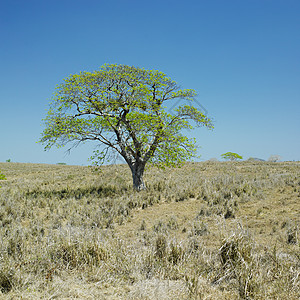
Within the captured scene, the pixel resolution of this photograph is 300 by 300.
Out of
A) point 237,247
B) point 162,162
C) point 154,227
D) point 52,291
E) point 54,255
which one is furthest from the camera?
point 162,162

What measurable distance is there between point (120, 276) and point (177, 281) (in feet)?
3.18

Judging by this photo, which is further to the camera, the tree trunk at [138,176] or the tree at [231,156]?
the tree at [231,156]

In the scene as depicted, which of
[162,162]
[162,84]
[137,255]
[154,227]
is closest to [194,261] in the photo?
[137,255]

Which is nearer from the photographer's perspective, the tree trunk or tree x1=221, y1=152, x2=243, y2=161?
the tree trunk

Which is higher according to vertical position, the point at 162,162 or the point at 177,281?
the point at 162,162

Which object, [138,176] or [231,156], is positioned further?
[231,156]

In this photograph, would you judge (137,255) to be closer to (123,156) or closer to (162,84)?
(123,156)

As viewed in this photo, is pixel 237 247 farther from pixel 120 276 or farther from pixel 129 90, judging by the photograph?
pixel 129 90

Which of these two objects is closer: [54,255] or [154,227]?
[54,255]

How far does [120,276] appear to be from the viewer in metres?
4.44

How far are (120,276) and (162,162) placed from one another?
1190 centimetres

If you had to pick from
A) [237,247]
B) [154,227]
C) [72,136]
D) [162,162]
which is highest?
[72,136]

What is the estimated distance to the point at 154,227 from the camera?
31.1 feet

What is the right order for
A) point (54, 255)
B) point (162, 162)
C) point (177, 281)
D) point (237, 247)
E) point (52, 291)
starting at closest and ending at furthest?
point (52, 291), point (177, 281), point (237, 247), point (54, 255), point (162, 162)
